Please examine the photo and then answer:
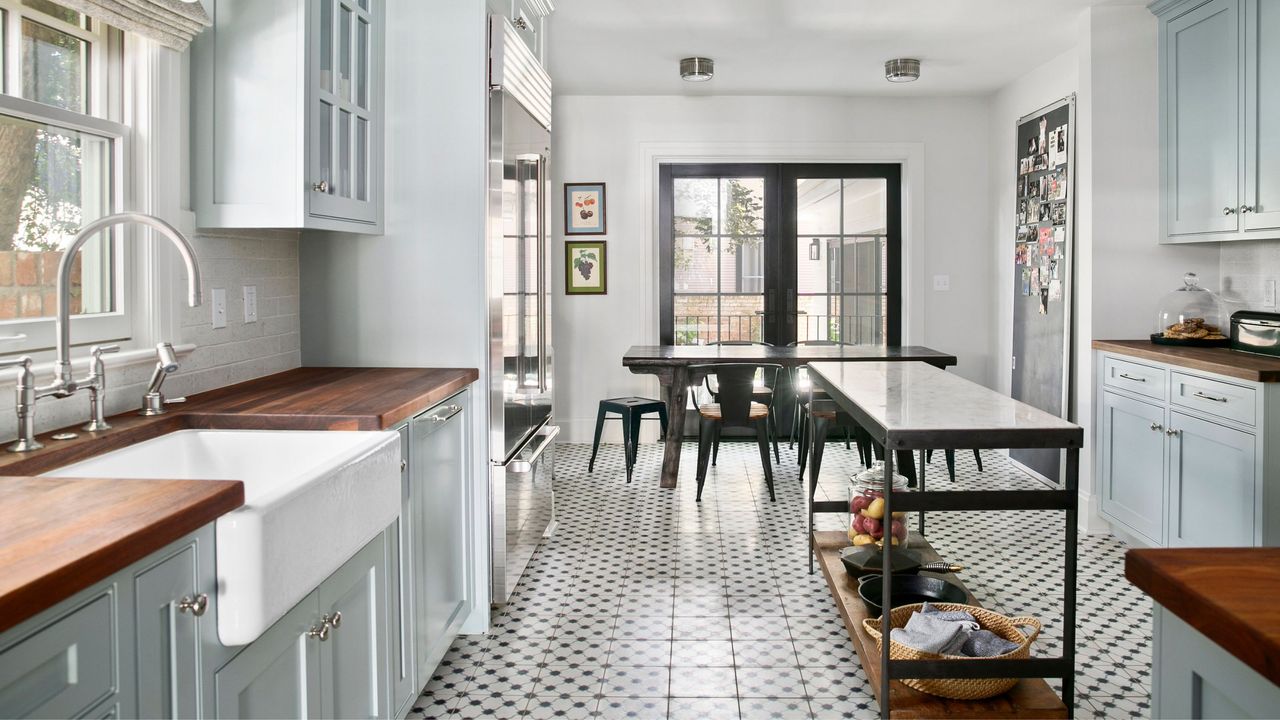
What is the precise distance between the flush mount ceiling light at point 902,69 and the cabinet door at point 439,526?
12.6 feet

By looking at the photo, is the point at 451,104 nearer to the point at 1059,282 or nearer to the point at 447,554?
the point at 447,554

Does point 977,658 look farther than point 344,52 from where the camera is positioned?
No

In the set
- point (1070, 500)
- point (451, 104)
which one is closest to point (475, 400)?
point (451, 104)

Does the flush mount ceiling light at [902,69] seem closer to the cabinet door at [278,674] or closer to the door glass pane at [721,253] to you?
the door glass pane at [721,253]

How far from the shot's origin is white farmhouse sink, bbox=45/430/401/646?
124cm

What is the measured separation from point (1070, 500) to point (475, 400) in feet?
5.82

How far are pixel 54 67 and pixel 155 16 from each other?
9.8 inches

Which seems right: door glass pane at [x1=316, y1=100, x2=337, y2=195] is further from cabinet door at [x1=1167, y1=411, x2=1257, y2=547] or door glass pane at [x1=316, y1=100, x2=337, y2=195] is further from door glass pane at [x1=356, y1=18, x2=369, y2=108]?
cabinet door at [x1=1167, y1=411, x2=1257, y2=547]

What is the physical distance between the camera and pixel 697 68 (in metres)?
5.31

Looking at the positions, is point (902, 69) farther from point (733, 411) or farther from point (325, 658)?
point (325, 658)

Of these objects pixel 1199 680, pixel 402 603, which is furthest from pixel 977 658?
pixel 402 603

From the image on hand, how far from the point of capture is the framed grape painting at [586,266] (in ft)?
20.9

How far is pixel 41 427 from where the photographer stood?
1.77m

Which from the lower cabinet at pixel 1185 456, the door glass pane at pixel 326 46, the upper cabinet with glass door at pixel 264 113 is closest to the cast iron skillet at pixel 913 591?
the lower cabinet at pixel 1185 456
